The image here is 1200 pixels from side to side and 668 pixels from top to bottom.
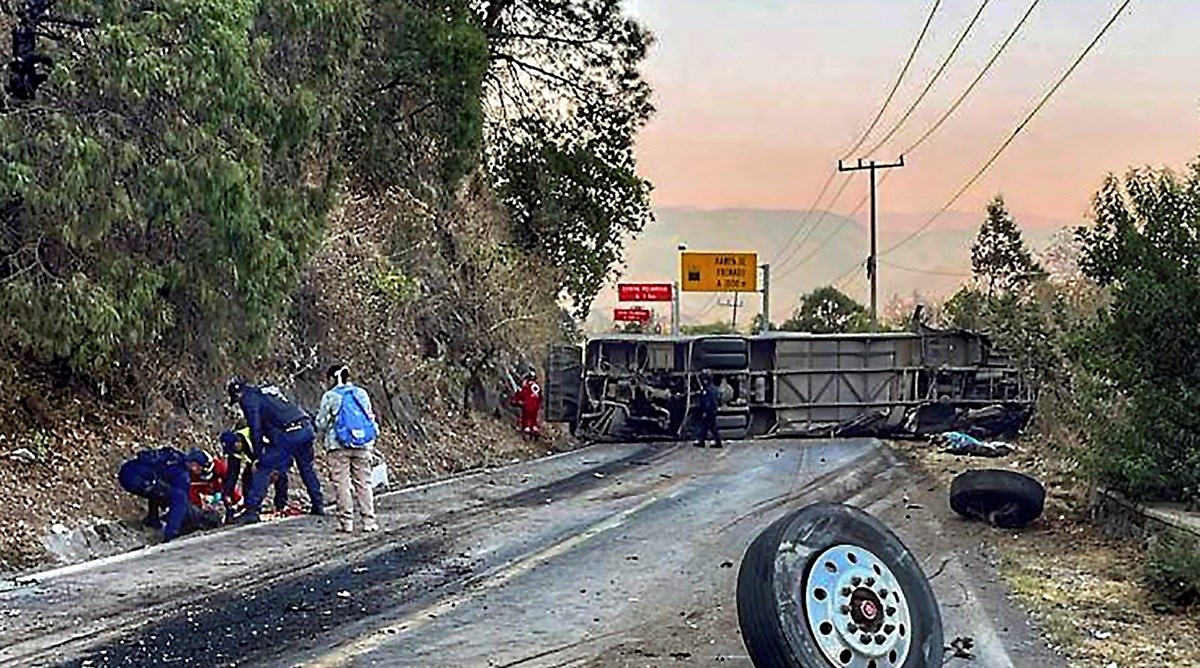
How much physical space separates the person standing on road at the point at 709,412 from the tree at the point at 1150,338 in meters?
14.0

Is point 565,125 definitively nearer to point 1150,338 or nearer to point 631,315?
point 1150,338

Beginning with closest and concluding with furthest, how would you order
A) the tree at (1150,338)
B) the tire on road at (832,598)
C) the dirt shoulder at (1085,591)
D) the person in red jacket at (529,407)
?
the tire on road at (832,598)
the dirt shoulder at (1085,591)
the tree at (1150,338)
the person in red jacket at (529,407)

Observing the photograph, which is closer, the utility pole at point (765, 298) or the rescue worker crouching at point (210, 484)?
the rescue worker crouching at point (210, 484)

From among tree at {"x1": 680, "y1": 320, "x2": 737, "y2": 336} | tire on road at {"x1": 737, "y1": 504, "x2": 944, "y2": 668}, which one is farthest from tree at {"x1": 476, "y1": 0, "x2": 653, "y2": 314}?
tire on road at {"x1": 737, "y1": 504, "x2": 944, "y2": 668}

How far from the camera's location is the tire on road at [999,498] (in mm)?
13195

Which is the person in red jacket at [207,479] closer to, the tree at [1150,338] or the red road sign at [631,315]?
the tree at [1150,338]

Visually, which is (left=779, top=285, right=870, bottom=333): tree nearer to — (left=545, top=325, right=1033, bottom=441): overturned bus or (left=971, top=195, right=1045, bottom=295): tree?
(left=971, top=195, right=1045, bottom=295): tree

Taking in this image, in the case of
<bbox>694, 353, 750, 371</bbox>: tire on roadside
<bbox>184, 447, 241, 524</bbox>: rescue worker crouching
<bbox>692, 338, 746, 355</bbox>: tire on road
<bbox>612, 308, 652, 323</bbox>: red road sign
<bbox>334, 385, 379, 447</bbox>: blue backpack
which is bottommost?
<bbox>184, 447, 241, 524</bbox>: rescue worker crouching

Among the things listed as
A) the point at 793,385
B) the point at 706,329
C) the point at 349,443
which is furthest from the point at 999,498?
the point at 706,329

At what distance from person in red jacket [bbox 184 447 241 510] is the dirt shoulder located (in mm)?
7360

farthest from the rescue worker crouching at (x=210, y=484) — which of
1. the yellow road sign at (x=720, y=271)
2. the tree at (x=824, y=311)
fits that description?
the tree at (x=824, y=311)

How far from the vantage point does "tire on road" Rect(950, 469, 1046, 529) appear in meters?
13.2

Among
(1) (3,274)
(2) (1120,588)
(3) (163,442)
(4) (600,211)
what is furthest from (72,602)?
(4) (600,211)

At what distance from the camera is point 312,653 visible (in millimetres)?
7438
